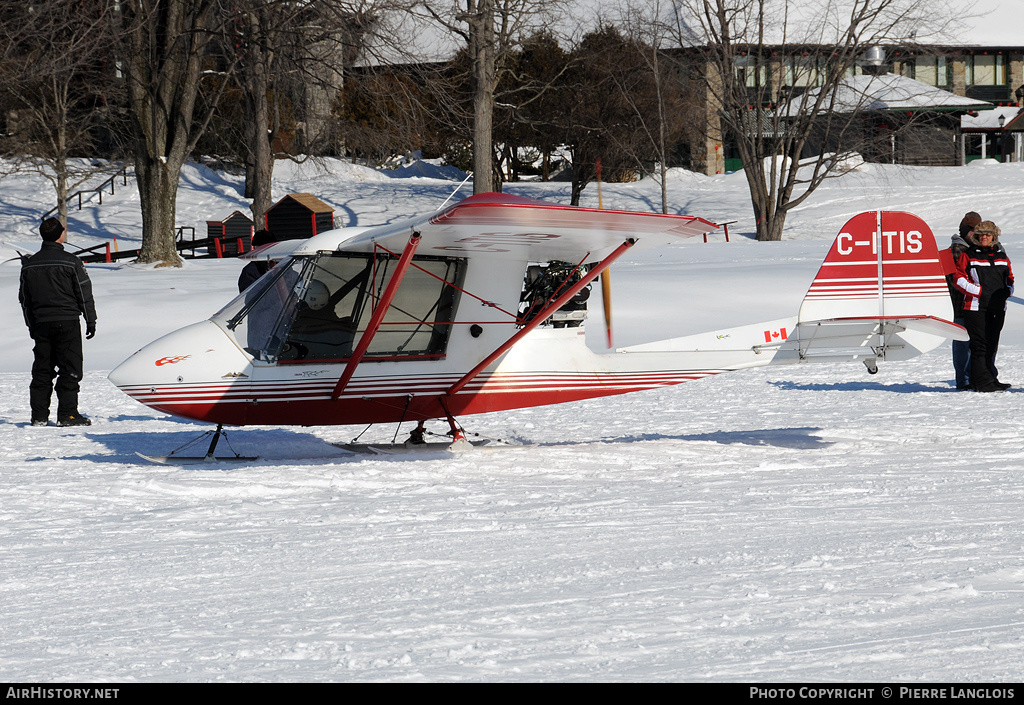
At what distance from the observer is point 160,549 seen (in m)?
5.25

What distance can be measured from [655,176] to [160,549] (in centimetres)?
4327

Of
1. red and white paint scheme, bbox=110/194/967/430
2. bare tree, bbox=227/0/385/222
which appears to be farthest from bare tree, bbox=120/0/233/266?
red and white paint scheme, bbox=110/194/967/430

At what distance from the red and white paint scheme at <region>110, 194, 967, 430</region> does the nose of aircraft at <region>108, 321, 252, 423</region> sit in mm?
11

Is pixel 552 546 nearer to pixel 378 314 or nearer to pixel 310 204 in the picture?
pixel 378 314

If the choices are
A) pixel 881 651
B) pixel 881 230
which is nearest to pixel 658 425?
pixel 881 230

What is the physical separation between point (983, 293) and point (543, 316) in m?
5.54

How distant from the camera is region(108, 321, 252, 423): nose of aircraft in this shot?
7.23 meters

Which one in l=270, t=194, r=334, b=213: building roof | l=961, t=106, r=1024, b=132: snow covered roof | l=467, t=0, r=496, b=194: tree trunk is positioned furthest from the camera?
l=961, t=106, r=1024, b=132: snow covered roof

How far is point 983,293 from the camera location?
1048 cm

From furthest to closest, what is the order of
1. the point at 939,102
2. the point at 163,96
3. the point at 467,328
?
the point at 939,102, the point at 163,96, the point at 467,328

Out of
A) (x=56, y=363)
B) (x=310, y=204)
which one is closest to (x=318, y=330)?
(x=56, y=363)

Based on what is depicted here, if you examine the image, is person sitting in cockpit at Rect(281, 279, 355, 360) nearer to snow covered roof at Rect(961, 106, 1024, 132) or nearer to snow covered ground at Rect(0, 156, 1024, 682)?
snow covered ground at Rect(0, 156, 1024, 682)

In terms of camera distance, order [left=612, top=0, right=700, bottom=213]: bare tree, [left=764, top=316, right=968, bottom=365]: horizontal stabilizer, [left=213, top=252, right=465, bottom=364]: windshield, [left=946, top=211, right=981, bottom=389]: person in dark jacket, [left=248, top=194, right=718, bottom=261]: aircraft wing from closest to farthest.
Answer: [left=248, top=194, right=718, bottom=261]: aircraft wing, [left=213, top=252, right=465, bottom=364]: windshield, [left=764, top=316, right=968, bottom=365]: horizontal stabilizer, [left=946, top=211, right=981, bottom=389]: person in dark jacket, [left=612, top=0, right=700, bottom=213]: bare tree
